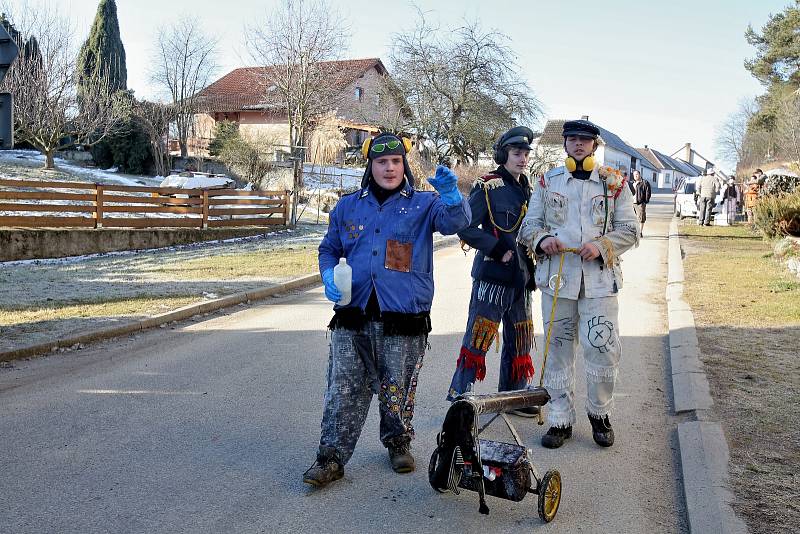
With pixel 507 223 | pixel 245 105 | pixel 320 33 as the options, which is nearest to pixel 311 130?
pixel 320 33

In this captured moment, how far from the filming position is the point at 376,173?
14.8 feet

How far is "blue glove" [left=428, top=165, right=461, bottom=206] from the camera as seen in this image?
13.9 feet

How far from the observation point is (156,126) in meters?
37.1

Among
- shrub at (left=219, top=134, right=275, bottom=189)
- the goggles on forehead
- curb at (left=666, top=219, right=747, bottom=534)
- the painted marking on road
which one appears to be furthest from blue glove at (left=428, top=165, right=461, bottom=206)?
shrub at (left=219, top=134, right=275, bottom=189)

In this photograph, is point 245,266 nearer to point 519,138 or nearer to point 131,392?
point 131,392

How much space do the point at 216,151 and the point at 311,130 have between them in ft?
18.0

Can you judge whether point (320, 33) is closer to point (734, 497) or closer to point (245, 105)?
point (245, 105)

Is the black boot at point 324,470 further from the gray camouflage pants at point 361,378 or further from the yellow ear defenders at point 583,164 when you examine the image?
the yellow ear defenders at point 583,164

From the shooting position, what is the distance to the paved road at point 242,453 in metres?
4.02

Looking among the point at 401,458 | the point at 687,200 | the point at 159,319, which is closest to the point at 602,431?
the point at 401,458

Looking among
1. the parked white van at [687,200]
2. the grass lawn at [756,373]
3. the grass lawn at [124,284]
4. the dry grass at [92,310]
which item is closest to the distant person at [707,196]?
the parked white van at [687,200]

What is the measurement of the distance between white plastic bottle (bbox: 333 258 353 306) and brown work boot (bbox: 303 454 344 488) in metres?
0.90

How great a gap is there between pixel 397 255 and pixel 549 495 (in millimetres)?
1524

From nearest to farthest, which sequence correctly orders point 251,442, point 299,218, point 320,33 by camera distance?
point 251,442 → point 299,218 → point 320,33
